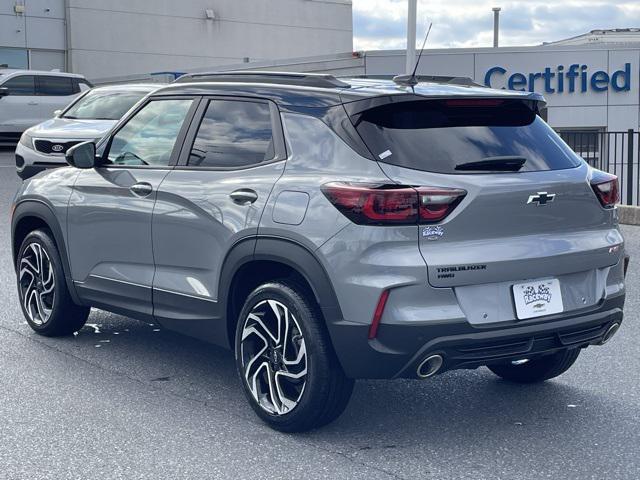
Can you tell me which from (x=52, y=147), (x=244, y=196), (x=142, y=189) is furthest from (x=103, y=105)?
(x=244, y=196)

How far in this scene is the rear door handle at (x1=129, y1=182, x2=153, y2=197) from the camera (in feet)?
19.7

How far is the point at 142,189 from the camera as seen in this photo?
6.04 metres

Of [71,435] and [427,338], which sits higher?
[427,338]

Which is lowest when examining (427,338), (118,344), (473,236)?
(118,344)

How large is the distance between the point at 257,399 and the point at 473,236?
4.50 feet

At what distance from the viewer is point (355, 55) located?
35.6 metres

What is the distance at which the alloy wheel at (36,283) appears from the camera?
23.2ft

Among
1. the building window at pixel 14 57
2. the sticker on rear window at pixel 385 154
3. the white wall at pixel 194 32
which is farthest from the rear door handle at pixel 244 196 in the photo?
the white wall at pixel 194 32

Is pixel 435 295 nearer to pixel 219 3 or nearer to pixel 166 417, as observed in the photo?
pixel 166 417

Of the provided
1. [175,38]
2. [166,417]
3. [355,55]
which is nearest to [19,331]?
[166,417]

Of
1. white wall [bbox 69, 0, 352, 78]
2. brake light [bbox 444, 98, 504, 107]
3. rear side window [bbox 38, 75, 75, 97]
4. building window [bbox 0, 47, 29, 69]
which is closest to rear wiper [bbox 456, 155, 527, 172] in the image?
brake light [bbox 444, 98, 504, 107]

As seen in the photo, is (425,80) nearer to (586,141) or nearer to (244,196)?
(244,196)

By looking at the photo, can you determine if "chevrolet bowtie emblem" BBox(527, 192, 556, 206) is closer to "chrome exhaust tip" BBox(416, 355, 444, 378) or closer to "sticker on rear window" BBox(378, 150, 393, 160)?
"sticker on rear window" BBox(378, 150, 393, 160)

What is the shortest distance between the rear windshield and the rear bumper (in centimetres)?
71
